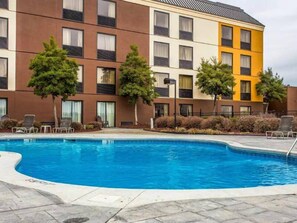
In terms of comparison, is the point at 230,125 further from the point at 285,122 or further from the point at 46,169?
the point at 46,169

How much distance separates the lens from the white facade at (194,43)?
95.7 ft

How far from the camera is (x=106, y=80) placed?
86.7 ft

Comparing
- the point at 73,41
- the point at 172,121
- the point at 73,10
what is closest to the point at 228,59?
the point at 172,121

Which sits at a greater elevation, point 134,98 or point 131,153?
point 134,98

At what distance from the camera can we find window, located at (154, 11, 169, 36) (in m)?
29.2

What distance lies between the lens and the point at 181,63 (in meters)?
30.4

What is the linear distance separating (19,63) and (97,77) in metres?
5.82

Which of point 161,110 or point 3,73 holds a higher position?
point 3,73

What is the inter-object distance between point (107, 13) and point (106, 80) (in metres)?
5.35

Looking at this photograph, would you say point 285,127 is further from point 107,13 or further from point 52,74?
point 107,13

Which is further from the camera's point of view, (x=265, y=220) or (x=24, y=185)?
(x=24, y=185)

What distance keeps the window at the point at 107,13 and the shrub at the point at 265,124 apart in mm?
14295

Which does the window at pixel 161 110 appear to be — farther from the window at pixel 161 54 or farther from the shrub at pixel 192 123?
the shrub at pixel 192 123

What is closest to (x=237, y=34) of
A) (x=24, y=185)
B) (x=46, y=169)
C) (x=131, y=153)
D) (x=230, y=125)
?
(x=230, y=125)
